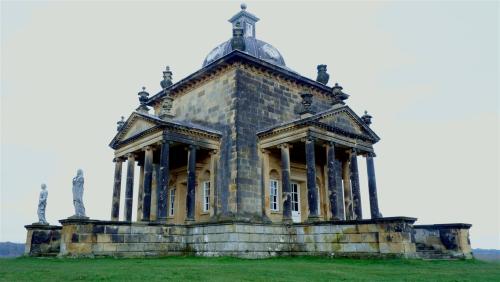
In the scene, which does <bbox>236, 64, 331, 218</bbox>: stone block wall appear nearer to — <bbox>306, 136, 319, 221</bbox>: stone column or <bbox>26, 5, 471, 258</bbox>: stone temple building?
<bbox>26, 5, 471, 258</bbox>: stone temple building

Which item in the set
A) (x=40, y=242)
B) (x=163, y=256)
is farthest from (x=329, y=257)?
(x=40, y=242)

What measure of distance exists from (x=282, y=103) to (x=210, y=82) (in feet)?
13.9

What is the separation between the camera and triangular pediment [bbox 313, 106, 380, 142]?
20.3 m

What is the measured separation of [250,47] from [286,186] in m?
9.92

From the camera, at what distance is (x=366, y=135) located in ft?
73.8

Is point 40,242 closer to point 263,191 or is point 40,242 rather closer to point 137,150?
point 137,150

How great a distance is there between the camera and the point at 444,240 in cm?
1800

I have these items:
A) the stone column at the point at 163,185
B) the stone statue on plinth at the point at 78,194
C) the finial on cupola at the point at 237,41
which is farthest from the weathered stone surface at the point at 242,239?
the finial on cupola at the point at 237,41

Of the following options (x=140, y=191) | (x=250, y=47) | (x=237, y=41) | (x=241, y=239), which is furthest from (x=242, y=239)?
(x=250, y=47)

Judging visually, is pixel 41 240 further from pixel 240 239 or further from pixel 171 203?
pixel 240 239

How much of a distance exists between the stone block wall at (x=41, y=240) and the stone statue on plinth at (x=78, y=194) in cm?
271

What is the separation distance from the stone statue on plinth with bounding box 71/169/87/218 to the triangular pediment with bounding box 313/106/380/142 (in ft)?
35.8

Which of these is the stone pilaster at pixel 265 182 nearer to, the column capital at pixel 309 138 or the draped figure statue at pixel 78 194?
the column capital at pixel 309 138

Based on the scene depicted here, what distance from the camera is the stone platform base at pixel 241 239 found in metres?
15.5
